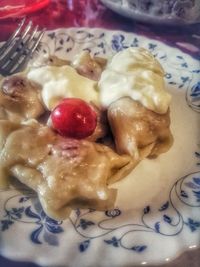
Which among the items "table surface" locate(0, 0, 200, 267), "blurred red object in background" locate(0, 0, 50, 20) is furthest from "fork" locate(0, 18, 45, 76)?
"blurred red object in background" locate(0, 0, 50, 20)

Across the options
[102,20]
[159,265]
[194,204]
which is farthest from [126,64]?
[102,20]

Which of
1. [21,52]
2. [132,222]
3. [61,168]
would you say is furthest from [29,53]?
[132,222]

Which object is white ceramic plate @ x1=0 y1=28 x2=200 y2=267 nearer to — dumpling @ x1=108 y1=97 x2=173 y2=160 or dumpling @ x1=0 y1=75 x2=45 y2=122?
dumpling @ x1=108 y1=97 x2=173 y2=160

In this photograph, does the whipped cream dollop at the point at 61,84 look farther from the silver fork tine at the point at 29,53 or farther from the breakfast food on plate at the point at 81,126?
the silver fork tine at the point at 29,53

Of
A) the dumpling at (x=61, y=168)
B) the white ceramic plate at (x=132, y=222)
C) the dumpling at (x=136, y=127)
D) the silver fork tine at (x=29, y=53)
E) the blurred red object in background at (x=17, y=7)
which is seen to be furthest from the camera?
the blurred red object in background at (x=17, y=7)

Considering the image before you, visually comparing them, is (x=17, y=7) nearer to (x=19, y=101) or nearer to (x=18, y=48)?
(x=18, y=48)

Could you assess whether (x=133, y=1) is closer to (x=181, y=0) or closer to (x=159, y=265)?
(x=181, y=0)

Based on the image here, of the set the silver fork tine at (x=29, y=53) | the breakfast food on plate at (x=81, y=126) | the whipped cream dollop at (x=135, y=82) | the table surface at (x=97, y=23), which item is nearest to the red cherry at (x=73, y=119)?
the breakfast food on plate at (x=81, y=126)
